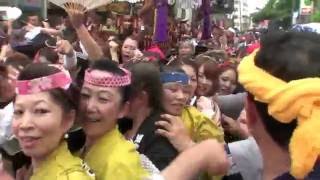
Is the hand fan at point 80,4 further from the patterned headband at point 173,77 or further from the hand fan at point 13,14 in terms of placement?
the hand fan at point 13,14

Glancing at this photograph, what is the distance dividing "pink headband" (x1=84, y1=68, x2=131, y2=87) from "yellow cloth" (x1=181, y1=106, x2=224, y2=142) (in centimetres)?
83

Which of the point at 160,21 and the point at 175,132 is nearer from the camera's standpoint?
the point at 175,132

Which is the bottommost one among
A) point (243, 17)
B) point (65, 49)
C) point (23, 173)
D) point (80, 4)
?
point (243, 17)

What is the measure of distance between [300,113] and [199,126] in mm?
2170

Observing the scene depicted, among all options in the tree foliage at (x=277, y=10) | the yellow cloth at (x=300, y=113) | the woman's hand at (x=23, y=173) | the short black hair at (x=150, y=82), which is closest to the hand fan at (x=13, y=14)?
the short black hair at (x=150, y=82)

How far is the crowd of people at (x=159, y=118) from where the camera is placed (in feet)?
5.81

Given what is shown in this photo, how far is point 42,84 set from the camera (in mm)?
2654

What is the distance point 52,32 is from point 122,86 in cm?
454

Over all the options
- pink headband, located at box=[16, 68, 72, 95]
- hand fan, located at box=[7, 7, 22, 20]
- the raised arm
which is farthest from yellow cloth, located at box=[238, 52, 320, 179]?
hand fan, located at box=[7, 7, 22, 20]

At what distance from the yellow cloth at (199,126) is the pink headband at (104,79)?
83 cm

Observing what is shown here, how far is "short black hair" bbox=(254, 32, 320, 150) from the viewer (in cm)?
177

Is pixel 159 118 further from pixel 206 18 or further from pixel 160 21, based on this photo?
pixel 206 18

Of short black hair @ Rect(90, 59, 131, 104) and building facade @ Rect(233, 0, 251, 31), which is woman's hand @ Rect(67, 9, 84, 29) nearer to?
short black hair @ Rect(90, 59, 131, 104)

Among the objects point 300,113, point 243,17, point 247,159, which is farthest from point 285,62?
point 243,17
